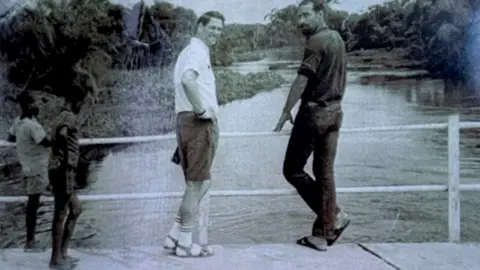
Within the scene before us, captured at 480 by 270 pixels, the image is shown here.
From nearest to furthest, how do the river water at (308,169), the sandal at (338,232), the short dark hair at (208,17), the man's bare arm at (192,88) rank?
the man's bare arm at (192,88) < the short dark hair at (208,17) < the river water at (308,169) < the sandal at (338,232)

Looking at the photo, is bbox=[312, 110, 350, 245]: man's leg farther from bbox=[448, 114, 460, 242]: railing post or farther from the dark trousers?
bbox=[448, 114, 460, 242]: railing post

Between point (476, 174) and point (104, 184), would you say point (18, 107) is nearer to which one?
point (104, 184)

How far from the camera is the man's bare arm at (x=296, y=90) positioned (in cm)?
516

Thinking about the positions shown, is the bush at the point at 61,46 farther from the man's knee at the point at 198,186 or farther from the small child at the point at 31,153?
the man's knee at the point at 198,186

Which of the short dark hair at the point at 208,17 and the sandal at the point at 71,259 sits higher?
the short dark hair at the point at 208,17

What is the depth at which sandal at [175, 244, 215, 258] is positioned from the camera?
17.0ft

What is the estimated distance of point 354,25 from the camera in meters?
5.21

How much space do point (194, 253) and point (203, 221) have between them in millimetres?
224

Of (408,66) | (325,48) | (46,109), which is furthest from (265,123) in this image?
(46,109)

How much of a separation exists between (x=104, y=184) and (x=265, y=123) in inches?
41.4

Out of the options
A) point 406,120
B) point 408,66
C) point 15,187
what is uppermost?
point 408,66

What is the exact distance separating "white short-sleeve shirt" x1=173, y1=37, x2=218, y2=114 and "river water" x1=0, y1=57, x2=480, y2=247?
0.49 ft

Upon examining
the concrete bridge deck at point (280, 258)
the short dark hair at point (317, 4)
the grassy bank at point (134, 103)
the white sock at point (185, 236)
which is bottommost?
the concrete bridge deck at point (280, 258)

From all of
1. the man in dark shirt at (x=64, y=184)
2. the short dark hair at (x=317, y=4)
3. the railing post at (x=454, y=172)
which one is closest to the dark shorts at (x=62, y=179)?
the man in dark shirt at (x=64, y=184)
